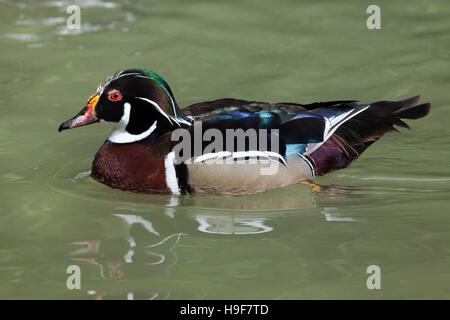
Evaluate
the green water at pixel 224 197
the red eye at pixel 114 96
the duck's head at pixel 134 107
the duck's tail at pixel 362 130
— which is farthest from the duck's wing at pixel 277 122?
the red eye at pixel 114 96

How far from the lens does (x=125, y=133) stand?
724 centimetres

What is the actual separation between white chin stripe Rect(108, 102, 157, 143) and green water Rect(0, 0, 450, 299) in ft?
1.42

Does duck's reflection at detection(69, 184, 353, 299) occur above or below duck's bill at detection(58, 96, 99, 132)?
below

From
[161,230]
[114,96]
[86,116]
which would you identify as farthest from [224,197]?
[86,116]

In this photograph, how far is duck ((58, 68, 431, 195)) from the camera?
6828 millimetres

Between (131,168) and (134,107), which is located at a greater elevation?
(134,107)

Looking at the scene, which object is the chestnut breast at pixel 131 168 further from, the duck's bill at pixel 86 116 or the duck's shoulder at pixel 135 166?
the duck's bill at pixel 86 116

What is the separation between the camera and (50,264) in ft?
19.0

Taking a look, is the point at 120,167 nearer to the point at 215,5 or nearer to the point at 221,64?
the point at 221,64

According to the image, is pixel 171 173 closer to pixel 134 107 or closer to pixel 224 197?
pixel 224 197

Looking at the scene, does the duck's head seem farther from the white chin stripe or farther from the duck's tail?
the duck's tail

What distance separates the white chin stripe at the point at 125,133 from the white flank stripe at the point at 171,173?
0.37 m

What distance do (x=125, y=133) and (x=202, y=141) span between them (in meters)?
0.81

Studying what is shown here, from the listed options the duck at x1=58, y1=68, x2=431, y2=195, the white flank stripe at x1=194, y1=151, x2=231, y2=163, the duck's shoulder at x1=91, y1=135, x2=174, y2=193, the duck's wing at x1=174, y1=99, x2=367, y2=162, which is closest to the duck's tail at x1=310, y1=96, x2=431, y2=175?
the duck at x1=58, y1=68, x2=431, y2=195
